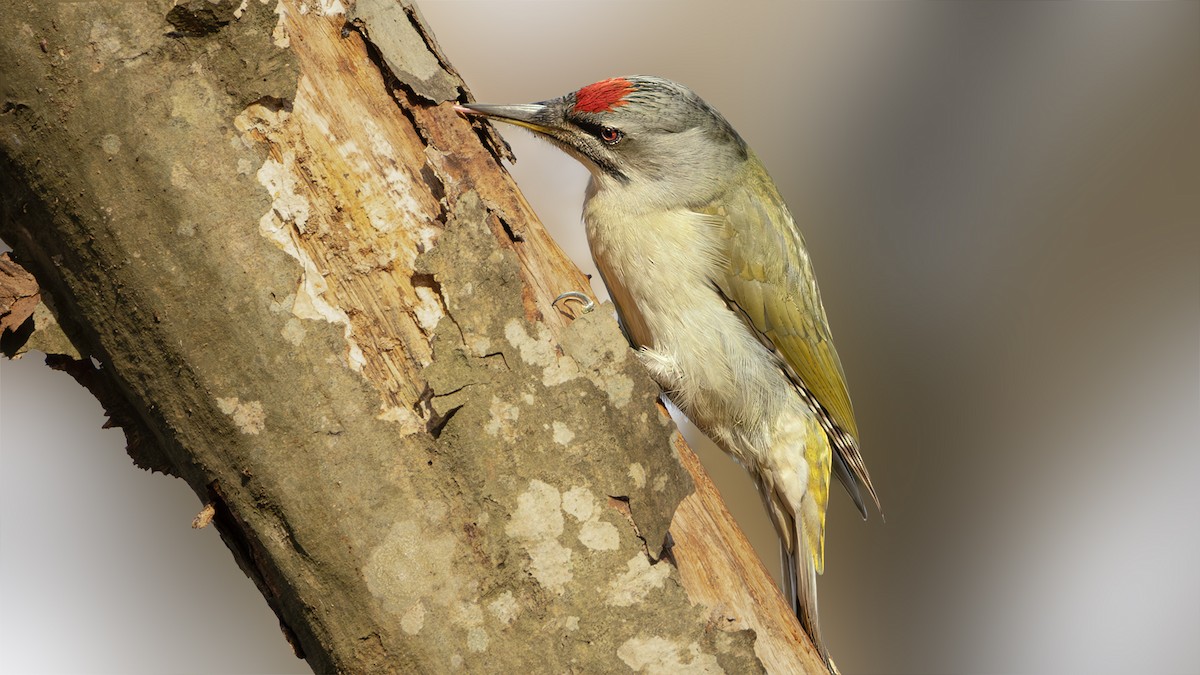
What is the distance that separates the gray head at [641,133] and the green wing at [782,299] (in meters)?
0.15

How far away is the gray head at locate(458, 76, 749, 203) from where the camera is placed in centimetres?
315

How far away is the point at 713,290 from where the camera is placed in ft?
10.8

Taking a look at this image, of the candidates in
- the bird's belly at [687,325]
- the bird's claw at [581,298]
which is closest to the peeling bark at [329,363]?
the bird's claw at [581,298]

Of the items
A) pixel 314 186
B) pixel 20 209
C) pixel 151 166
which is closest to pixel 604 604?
pixel 314 186

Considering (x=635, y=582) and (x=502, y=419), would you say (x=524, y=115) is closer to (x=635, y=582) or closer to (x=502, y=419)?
(x=502, y=419)

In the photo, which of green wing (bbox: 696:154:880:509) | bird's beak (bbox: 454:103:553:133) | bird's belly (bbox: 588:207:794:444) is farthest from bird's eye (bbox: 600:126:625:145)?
green wing (bbox: 696:154:880:509)

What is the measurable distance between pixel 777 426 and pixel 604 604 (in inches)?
66.7

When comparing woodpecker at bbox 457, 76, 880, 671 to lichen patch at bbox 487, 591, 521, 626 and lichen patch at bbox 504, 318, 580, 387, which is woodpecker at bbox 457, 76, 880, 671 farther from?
lichen patch at bbox 487, 591, 521, 626

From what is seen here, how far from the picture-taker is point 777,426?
3389 millimetres

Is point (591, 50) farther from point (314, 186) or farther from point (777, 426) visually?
point (314, 186)

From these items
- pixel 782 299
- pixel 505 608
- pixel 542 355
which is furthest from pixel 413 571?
pixel 782 299

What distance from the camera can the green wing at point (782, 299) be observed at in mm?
3340

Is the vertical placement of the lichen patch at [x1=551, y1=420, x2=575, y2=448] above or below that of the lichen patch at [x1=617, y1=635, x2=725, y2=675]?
above

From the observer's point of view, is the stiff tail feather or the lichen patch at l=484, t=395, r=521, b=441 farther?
the stiff tail feather
